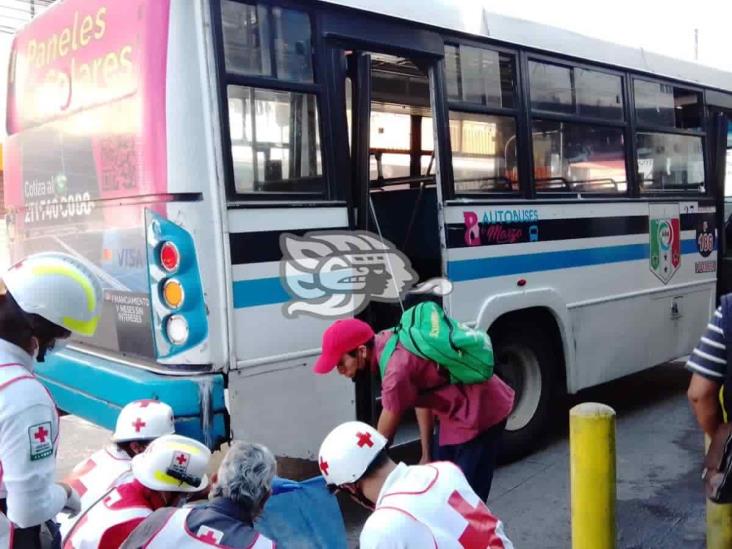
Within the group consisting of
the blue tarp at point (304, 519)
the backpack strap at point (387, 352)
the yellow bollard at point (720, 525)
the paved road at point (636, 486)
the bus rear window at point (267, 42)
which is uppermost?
the bus rear window at point (267, 42)

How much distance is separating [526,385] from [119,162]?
319 centimetres

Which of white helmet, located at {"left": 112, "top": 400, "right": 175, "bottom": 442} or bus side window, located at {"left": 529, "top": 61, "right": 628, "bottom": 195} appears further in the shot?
bus side window, located at {"left": 529, "top": 61, "right": 628, "bottom": 195}

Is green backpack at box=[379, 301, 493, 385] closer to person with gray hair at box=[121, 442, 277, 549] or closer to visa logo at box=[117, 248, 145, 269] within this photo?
person with gray hair at box=[121, 442, 277, 549]

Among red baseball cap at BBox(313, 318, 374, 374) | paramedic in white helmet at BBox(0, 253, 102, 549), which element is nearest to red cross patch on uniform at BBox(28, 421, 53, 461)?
paramedic in white helmet at BBox(0, 253, 102, 549)

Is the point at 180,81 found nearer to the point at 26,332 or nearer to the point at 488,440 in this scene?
the point at 26,332

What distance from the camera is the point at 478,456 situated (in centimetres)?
347

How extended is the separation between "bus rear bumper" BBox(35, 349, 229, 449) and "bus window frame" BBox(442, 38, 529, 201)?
1.97 meters

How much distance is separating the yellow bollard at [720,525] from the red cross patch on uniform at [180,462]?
7.47ft

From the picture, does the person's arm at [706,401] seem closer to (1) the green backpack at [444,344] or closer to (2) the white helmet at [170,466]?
(1) the green backpack at [444,344]

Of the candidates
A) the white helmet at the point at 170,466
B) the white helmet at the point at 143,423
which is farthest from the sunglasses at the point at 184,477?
the white helmet at the point at 143,423

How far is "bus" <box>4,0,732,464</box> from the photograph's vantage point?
384cm

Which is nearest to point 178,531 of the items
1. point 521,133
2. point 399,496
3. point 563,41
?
point 399,496

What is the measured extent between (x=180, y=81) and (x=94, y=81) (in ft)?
2.69

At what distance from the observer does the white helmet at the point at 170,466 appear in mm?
2730
